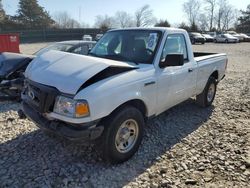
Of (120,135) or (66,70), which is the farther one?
(120,135)

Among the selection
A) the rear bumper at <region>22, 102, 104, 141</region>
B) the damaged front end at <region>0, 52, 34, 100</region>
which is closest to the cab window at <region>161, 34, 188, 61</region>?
the rear bumper at <region>22, 102, 104, 141</region>

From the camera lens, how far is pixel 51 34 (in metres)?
45.8

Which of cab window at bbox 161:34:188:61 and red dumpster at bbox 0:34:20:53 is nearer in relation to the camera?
cab window at bbox 161:34:188:61

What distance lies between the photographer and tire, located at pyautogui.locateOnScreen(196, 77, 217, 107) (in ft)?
20.1

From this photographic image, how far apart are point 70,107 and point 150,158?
1562 mm

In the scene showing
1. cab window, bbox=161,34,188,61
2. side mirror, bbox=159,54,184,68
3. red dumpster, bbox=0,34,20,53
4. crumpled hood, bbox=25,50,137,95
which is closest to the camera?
crumpled hood, bbox=25,50,137,95

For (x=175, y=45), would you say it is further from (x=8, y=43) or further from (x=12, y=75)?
(x=8, y=43)

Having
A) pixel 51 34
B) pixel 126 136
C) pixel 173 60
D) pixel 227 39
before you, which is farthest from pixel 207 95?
pixel 51 34

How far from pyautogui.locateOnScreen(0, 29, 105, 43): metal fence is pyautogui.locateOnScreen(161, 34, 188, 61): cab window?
40.7m

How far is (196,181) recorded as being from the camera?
134 inches

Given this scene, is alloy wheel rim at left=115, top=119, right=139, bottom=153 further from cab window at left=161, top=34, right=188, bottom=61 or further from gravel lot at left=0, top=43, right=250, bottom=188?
cab window at left=161, top=34, right=188, bottom=61

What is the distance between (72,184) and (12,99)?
13.4 ft

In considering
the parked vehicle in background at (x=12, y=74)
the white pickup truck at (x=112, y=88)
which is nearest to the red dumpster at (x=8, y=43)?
the parked vehicle in background at (x=12, y=74)

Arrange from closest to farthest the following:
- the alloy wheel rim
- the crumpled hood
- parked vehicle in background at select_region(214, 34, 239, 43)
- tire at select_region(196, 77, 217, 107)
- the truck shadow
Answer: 1. the crumpled hood
2. the truck shadow
3. the alloy wheel rim
4. tire at select_region(196, 77, 217, 107)
5. parked vehicle in background at select_region(214, 34, 239, 43)
